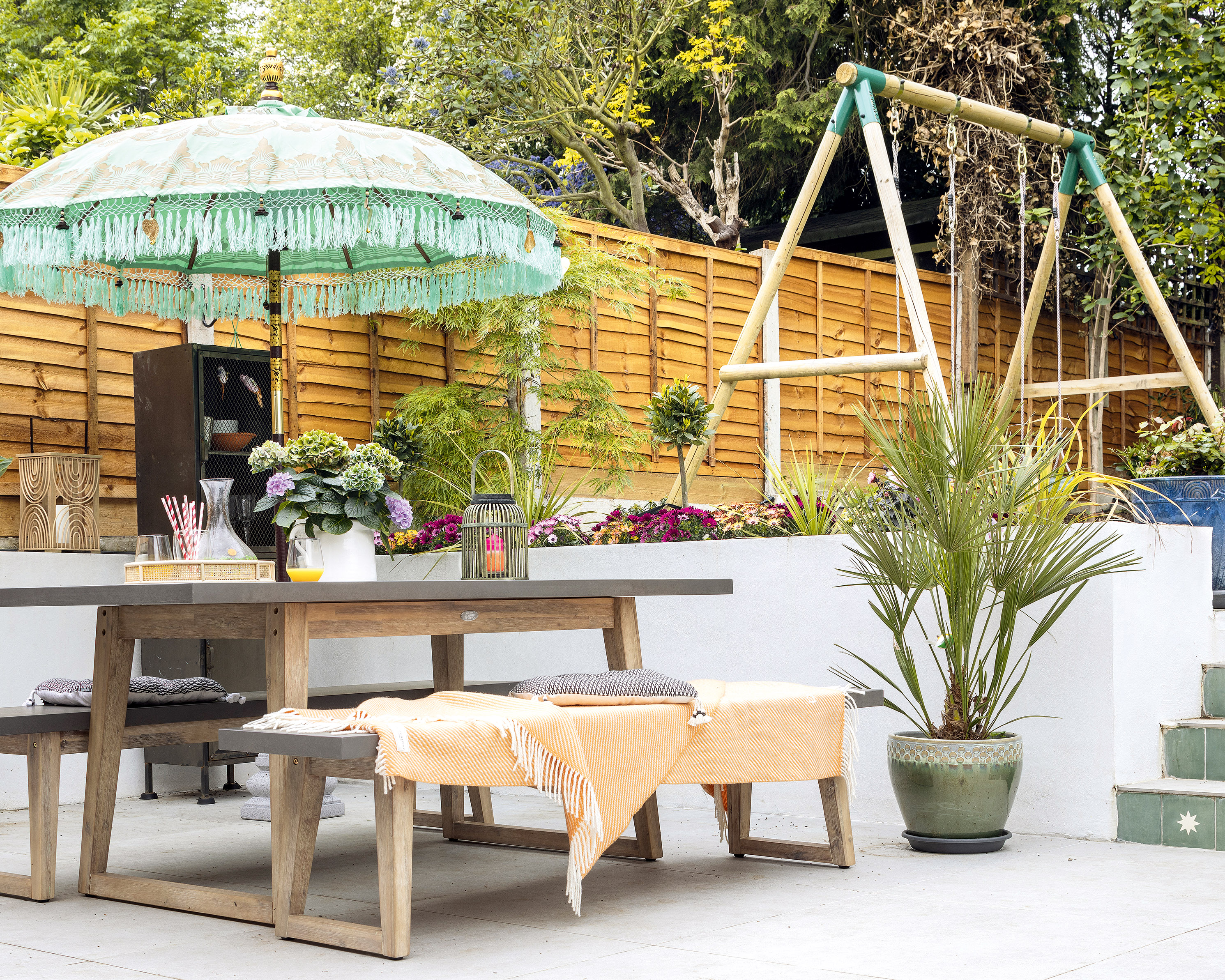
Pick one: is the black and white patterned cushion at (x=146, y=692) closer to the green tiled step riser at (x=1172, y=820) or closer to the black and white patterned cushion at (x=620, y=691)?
the black and white patterned cushion at (x=620, y=691)

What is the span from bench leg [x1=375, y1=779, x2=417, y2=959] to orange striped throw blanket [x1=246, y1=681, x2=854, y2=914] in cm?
5

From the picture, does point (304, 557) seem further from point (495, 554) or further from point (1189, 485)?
point (1189, 485)

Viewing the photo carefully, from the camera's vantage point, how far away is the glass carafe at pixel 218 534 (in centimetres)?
309

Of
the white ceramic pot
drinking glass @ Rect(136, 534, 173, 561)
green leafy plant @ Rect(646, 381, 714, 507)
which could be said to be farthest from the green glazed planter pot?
drinking glass @ Rect(136, 534, 173, 561)

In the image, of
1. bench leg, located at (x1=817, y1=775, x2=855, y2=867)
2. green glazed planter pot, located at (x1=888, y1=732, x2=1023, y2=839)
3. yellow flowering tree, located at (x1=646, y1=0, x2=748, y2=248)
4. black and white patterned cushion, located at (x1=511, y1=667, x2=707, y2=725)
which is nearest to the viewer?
black and white patterned cushion, located at (x1=511, y1=667, x2=707, y2=725)

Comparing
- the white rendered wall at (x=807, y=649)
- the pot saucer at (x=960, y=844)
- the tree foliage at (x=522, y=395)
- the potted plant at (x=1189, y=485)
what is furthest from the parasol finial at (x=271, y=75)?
the potted plant at (x=1189, y=485)

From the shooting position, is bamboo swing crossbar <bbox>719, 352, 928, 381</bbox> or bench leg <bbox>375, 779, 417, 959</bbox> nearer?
bench leg <bbox>375, 779, 417, 959</bbox>

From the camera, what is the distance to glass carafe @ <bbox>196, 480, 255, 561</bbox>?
3.09 m

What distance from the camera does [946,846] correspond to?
3.60 metres

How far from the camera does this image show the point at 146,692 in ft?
11.3

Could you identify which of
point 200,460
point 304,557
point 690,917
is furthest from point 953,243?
point 690,917

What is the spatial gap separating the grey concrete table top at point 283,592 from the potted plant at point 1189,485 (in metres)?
2.19

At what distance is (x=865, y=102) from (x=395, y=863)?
3510 millimetres

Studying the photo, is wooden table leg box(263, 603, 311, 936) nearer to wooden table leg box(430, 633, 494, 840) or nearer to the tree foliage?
wooden table leg box(430, 633, 494, 840)
